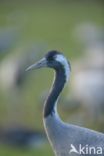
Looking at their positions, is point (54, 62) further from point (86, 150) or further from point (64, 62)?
point (86, 150)

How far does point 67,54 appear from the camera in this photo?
13.9ft

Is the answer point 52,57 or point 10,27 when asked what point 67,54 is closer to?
point 52,57

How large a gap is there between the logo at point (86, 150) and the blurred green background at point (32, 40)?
0.15 m

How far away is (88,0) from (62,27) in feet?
0.87

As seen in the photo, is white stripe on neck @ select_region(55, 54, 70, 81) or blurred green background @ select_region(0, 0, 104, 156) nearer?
white stripe on neck @ select_region(55, 54, 70, 81)

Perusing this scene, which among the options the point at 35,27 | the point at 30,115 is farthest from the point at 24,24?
the point at 30,115

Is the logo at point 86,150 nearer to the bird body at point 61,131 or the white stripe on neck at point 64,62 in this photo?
the bird body at point 61,131

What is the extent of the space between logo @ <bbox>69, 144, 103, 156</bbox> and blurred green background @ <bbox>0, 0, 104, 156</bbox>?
0.15 metres

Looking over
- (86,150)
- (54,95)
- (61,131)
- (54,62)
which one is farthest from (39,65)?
(86,150)

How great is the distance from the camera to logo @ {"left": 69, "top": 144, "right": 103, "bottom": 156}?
423 cm

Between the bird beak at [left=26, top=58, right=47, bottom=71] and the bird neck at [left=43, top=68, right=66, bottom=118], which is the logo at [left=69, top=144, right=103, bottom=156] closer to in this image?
the bird neck at [left=43, top=68, right=66, bottom=118]

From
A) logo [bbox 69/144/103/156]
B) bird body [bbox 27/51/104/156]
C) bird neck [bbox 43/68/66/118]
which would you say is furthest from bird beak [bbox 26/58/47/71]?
logo [bbox 69/144/103/156]

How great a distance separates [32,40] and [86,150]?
852mm

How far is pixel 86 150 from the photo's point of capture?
4.24 meters
